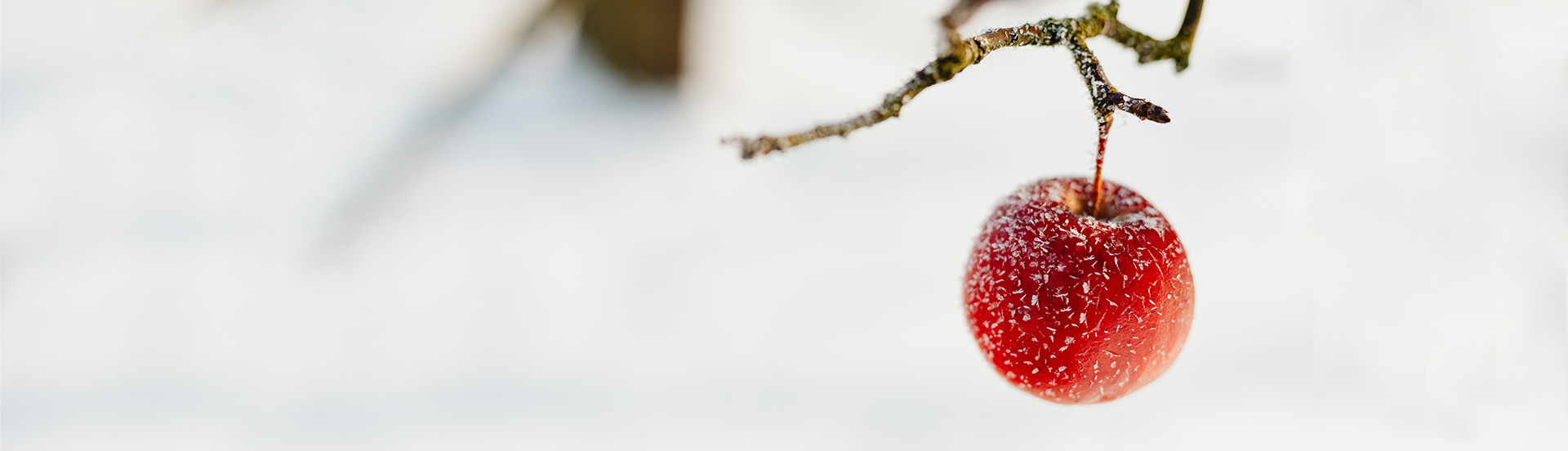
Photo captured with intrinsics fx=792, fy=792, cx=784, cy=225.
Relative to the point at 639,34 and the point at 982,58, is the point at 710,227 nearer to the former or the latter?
the point at 639,34

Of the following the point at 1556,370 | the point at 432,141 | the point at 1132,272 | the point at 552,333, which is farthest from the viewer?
the point at 432,141

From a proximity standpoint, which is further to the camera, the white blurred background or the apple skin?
the white blurred background

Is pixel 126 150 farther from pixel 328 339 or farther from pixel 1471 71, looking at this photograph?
pixel 1471 71

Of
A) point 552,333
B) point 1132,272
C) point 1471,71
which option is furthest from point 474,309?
point 1471,71

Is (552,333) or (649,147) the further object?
(649,147)

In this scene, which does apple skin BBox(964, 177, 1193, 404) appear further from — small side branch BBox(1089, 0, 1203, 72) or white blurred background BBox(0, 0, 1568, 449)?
white blurred background BBox(0, 0, 1568, 449)

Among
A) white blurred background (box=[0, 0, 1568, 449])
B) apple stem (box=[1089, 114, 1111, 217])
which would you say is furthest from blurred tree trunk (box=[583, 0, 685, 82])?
apple stem (box=[1089, 114, 1111, 217])

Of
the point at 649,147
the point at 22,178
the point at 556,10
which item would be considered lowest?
the point at 22,178
